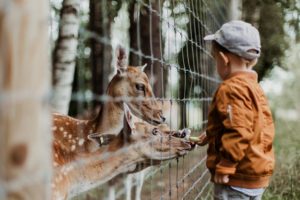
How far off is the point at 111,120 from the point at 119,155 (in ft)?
0.85

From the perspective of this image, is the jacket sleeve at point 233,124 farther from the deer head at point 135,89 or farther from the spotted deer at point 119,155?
the deer head at point 135,89

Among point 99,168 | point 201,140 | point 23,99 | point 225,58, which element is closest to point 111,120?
point 99,168

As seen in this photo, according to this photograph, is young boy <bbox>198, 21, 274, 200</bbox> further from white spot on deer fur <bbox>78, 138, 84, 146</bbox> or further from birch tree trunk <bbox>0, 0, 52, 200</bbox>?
birch tree trunk <bbox>0, 0, 52, 200</bbox>

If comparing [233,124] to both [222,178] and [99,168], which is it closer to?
[222,178]

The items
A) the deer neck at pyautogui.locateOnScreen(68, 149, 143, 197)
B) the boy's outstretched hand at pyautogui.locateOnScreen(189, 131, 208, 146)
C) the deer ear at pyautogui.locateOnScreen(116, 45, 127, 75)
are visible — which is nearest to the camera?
the boy's outstretched hand at pyautogui.locateOnScreen(189, 131, 208, 146)

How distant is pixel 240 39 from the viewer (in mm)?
3744

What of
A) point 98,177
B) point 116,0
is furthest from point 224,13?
point 98,177

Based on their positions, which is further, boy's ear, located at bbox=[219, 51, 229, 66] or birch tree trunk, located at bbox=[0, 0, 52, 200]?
boy's ear, located at bbox=[219, 51, 229, 66]

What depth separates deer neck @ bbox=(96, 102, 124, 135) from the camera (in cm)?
533

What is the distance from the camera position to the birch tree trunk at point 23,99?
65.9 inches

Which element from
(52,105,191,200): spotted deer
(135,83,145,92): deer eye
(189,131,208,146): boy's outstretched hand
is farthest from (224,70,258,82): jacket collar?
(135,83,145,92): deer eye

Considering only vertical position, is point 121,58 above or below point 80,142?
above

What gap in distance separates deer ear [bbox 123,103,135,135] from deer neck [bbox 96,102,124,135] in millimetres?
102

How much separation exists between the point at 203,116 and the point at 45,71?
19.1ft
